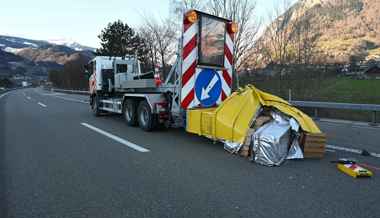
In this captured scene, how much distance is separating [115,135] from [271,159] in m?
4.85

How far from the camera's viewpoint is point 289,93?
61.2 ft

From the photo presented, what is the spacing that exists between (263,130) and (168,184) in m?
2.33

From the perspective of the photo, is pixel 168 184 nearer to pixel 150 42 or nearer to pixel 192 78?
pixel 192 78

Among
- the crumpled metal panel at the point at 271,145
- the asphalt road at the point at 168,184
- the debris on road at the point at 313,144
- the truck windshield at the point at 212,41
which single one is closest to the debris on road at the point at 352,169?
the asphalt road at the point at 168,184

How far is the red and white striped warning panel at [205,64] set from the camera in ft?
31.0

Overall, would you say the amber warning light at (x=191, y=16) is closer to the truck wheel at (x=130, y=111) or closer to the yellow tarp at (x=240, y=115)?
the yellow tarp at (x=240, y=115)

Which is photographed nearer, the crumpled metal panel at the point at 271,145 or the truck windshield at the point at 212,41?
the crumpled metal panel at the point at 271,145

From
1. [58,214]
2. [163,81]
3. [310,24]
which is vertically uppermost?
A: [310,24]

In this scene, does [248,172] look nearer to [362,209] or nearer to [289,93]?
[362,209]

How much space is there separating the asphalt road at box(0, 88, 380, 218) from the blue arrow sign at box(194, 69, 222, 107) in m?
1.22

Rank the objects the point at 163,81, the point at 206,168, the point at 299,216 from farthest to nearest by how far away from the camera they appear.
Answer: the point at 163,81 → the point at 206,168 → the point at 299,216

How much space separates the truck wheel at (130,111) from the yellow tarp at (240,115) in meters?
4.04

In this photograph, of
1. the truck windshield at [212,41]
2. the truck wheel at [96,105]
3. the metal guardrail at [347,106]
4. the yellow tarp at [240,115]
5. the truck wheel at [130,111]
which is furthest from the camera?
the truck wheel at [96,105]

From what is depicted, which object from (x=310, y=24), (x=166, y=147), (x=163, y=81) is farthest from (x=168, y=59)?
(x=166, y=147)
